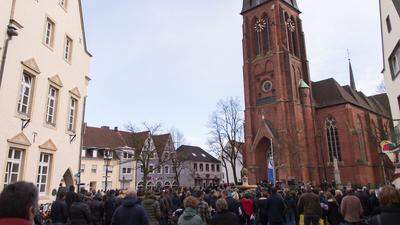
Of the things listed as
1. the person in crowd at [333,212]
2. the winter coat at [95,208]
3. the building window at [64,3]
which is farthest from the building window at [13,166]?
the person in crowd at [333,212]

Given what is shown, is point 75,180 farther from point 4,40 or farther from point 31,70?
point 4,40

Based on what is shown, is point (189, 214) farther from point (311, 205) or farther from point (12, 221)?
point (311, 205)

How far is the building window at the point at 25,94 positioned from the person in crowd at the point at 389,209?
43.3 ft

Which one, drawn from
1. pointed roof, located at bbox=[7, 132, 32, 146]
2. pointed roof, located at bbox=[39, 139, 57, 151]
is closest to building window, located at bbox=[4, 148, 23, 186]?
pointed roof, located at bbox=[7, 132, 32, 146]

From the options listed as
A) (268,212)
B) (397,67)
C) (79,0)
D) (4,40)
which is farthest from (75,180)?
(397,67)

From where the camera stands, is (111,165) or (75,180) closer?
(75,180)

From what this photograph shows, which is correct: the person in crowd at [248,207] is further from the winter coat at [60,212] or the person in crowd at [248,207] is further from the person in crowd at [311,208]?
the winter coat at [60,212]

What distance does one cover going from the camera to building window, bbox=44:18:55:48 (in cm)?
1585

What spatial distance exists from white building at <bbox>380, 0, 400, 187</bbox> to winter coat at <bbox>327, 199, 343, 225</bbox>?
8659 millimetres

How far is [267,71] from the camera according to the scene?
1875 inches

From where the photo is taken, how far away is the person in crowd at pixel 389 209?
4.40 m

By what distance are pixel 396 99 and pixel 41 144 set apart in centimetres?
2121

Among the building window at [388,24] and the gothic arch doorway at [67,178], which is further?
the building window at [388,24]

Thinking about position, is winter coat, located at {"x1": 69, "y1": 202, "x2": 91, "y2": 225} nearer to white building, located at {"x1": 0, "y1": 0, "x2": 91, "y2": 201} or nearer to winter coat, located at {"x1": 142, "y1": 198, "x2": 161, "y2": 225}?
winter coat, located at {"x1": 142, "y1": 198, "x2": 161, "y2": 225}
